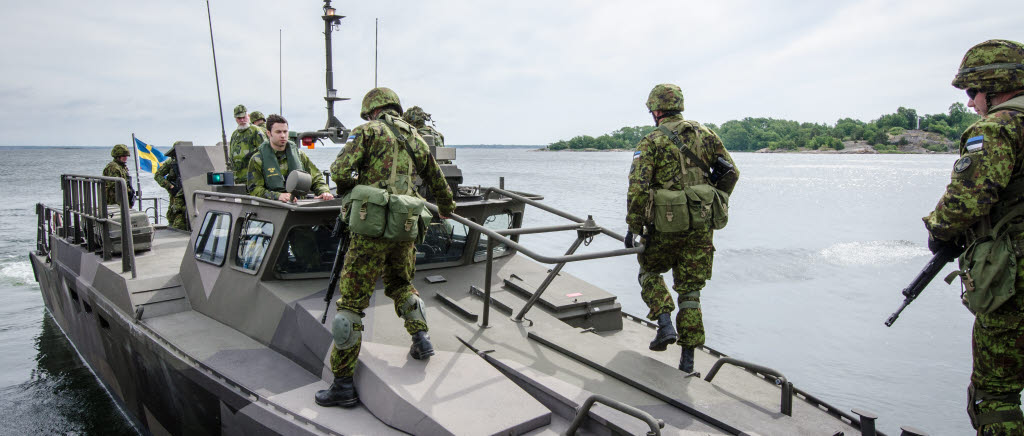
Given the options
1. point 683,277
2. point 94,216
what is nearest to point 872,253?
point 683,277

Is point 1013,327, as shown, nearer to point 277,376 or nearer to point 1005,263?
point 1005,263

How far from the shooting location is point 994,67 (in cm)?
283

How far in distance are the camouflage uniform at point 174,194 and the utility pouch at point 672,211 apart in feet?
22.6

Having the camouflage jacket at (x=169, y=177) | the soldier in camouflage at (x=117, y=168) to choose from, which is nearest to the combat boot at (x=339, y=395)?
the camouflage jacket at (x=169, y=177)

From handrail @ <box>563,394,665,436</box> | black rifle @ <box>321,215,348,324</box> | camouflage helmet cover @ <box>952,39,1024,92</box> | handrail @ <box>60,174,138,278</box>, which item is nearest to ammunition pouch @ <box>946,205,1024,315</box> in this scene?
camouflage helmet cover @ <box>952,39,1024,92</box>

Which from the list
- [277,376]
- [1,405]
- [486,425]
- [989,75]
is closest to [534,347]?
[486,425]

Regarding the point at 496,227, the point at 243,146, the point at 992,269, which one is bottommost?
the point at 496,227

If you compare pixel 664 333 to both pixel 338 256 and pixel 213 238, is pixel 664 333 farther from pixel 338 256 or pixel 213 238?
pixel 213 238

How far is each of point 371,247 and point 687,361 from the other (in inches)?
81.0

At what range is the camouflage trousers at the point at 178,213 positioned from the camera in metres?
8.69

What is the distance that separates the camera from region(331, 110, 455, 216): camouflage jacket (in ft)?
11.6

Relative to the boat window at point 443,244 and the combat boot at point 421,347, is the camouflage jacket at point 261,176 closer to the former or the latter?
the boat window at point 443,244

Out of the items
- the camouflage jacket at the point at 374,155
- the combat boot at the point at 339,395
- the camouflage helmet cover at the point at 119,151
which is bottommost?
the combat boot at the point at 339,395

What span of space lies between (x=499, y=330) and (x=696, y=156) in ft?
5.56
